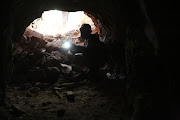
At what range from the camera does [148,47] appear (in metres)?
2.75

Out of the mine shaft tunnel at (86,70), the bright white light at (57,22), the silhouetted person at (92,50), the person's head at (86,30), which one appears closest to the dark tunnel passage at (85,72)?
the mine shaft tunnel at (86,70)

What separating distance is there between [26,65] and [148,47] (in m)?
5.52

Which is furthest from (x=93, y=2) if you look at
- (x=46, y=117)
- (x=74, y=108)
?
(x=46, y=117)

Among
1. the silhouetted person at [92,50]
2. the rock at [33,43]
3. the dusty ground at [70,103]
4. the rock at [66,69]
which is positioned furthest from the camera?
the rock at [33,43]

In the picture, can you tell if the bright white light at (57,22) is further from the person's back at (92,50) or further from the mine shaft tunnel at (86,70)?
the person's back at (92,50)

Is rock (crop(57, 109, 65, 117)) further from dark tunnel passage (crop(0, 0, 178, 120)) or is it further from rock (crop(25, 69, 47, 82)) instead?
rock (crop(25, 69, 47, 82))

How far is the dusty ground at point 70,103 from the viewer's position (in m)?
3.61

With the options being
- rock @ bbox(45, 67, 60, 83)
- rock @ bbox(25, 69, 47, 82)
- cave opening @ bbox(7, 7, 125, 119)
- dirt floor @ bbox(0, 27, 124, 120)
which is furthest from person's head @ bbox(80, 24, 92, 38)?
rock @ bbox(25, 69, 47, 82)

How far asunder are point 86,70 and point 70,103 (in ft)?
7.81

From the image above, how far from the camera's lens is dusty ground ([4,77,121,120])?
3.61 metres

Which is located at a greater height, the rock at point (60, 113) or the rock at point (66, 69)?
the rock at point (66, 69)

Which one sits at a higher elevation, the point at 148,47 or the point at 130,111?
the point at 148,47

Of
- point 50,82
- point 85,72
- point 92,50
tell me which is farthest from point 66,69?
point 92,50

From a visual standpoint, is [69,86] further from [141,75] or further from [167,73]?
[167,73]
